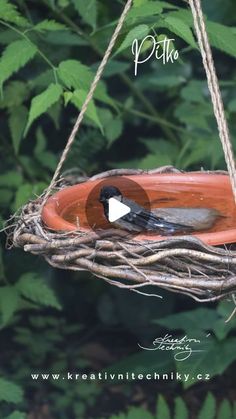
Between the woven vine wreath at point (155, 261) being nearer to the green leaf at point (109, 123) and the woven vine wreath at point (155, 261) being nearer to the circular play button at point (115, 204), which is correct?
the circular play button at point (115, 204)

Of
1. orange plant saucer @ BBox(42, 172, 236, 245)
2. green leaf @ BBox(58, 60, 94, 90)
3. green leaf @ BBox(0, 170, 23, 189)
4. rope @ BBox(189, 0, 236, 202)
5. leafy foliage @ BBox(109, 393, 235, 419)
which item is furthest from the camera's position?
green leaf @ BBox(0, 170, 23, 189)

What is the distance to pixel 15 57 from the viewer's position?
1863 millimetres

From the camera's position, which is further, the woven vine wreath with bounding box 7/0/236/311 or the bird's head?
the bird's head

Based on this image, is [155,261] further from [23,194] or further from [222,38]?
[23,194]

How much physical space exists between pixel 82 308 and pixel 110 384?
15.1 inches

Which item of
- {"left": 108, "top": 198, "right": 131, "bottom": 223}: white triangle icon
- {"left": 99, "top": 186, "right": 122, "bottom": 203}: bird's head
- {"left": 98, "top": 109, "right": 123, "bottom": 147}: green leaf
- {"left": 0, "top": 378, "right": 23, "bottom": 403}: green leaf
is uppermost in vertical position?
{"left": 99, "top": 186, "right": 122, "bottom": 203}: bird's head

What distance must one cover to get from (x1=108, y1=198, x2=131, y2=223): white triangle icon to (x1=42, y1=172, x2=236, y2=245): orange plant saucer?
5cm

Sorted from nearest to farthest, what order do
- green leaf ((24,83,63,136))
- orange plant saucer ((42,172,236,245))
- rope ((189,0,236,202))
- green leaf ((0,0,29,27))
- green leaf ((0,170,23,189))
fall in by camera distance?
rope ((189,0,236,202))
orange plant saucer ((42,172,236,245))
green leaf ((24,83,63,136))
green leaf ((0,0,29,27))
green leaf ((0,170,23,189))

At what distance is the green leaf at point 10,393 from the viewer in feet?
7.16

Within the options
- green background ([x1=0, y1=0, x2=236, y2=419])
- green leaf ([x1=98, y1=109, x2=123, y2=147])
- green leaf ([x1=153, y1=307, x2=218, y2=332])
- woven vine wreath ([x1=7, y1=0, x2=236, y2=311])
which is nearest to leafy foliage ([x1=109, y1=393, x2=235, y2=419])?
green background ([x1=0, y1=0, x2=236, y2=419])

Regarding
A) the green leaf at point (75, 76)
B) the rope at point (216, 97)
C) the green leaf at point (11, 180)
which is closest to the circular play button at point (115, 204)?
the rope at point (216, 97)

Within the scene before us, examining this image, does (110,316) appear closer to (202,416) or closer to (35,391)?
(35,391)

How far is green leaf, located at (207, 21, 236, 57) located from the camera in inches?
69.2

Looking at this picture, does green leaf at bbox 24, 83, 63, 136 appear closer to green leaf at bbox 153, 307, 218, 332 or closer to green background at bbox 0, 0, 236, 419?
green background at bbox 0, 0, 236, 419
